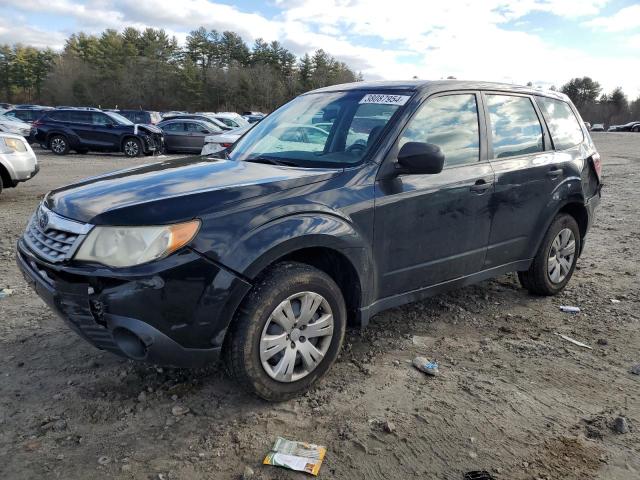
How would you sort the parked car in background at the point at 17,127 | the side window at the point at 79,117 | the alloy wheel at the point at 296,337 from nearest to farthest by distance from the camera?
the alloy wheel at the point at 296,337 → the side window at the point at 79,117 → the parked car in background at the point at 17,127

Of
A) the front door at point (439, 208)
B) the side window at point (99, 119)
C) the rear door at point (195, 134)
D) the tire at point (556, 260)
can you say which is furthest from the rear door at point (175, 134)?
the front door at point (439, 208)

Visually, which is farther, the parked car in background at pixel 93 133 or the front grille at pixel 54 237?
the parked car in background at pixel 93 133

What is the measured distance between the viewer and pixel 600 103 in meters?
95.6

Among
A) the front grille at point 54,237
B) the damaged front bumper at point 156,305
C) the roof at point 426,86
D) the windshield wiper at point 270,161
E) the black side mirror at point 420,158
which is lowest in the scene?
the damaged front bumper at point 156,305

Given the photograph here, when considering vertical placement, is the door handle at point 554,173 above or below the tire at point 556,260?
above

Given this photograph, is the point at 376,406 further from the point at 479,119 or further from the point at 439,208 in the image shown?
the point at 479,119

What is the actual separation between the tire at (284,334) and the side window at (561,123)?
278 cm

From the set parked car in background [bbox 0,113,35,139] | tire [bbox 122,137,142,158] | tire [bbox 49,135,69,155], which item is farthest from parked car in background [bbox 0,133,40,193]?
parked car in background [bbox 0,113,35,139]

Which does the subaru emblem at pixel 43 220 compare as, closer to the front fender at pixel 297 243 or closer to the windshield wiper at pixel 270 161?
the front fender at pixel 297 243

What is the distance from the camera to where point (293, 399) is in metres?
3.05

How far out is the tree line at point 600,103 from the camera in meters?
92.1

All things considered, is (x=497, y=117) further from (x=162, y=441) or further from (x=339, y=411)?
(x=162, y=441)

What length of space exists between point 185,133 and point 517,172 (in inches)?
706

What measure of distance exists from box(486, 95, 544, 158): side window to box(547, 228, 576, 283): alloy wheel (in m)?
0.85
